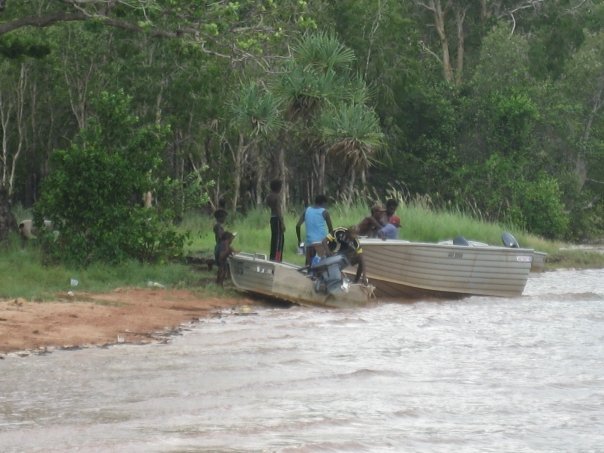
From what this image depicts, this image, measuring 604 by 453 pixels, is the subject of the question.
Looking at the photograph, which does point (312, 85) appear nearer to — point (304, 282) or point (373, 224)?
point (373, 224)

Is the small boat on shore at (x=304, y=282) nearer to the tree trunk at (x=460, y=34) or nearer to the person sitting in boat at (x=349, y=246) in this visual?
the person sitting in boat at (x=349, y=246)

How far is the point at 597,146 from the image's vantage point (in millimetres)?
44781

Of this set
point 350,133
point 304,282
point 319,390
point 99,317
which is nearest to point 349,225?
point 350,133

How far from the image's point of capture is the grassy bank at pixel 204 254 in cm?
1877

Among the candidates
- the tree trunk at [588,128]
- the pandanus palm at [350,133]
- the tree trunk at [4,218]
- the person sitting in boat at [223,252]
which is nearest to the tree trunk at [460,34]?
the tree trunk at [588,128]

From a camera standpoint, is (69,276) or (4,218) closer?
(69,276)

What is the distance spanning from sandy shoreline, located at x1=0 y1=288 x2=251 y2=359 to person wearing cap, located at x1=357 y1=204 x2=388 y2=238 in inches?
115

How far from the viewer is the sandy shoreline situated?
14203 millimetres

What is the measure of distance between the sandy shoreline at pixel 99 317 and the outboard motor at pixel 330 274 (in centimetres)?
148

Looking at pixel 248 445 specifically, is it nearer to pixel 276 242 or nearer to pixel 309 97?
pixel 276 242

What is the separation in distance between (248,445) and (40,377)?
11.3ft

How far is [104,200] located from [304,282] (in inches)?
158

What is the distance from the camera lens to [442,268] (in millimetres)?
20266

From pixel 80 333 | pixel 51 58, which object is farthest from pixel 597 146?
pixel 80 333
